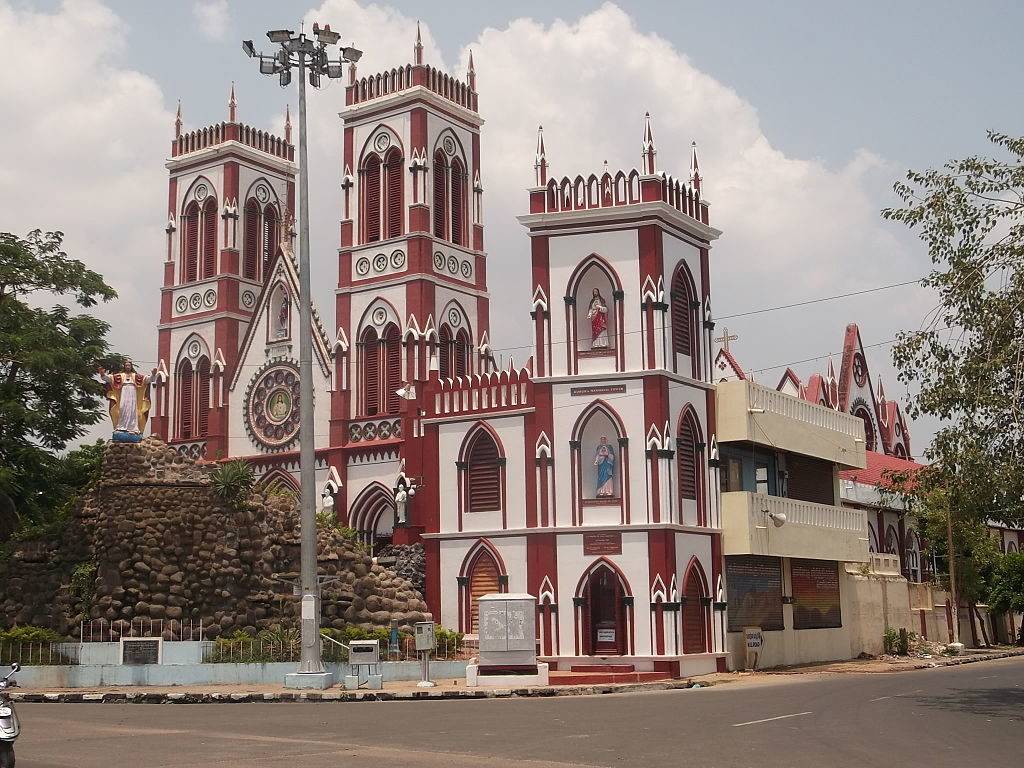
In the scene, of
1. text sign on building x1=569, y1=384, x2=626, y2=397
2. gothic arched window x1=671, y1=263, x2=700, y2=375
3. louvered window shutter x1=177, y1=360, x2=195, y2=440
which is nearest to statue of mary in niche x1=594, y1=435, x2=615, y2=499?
text sign on building x1=569, y1=384, x2=626, y2=397

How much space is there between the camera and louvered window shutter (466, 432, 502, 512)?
37719 mm

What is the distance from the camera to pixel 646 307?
3562 cm

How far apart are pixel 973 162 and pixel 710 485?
16.2 m

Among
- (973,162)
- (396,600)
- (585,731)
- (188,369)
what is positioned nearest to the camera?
(585,731)

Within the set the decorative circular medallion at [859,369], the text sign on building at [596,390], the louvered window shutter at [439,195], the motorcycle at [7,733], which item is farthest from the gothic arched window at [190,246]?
the motorcycle at [7,733]

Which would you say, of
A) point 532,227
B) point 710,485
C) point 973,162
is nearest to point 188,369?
point 532,227

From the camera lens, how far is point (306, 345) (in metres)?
28.5

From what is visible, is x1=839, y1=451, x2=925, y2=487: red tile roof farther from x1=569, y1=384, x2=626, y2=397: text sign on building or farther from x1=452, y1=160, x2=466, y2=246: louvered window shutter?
x1=452, y1=160, x2=466, y2=246: louvered window shutter

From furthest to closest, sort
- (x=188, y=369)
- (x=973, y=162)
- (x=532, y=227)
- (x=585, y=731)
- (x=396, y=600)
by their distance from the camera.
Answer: (x=188, y=369)
(x=532, y=227)
(x=396, y=600)
(x=973, y=162)
(x=585, y=731)

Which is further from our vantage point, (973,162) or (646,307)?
(646,307)

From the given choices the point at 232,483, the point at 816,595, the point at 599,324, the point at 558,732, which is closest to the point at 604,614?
the point at 599,324

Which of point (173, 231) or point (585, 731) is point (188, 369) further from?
point (585, 731)

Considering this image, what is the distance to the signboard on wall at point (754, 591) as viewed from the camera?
37.7 metres

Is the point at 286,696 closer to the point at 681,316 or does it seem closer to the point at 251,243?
the point at 681,316
